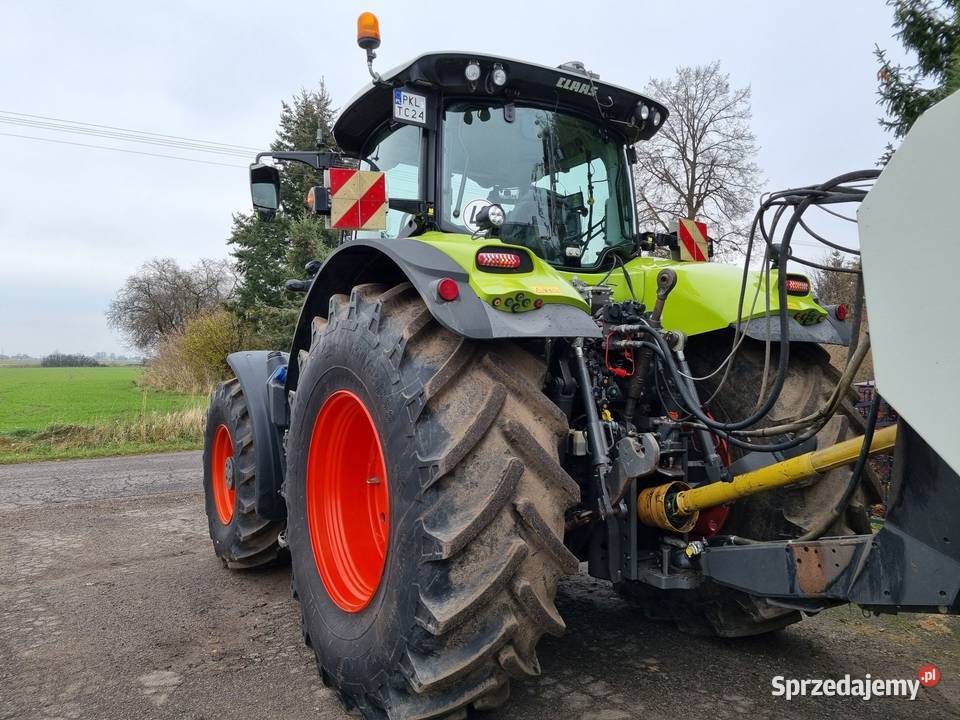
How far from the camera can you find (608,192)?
3396 mm

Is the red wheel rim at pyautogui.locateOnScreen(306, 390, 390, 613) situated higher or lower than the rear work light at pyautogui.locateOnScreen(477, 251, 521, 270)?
lower

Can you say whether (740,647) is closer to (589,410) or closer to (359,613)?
(589,410)

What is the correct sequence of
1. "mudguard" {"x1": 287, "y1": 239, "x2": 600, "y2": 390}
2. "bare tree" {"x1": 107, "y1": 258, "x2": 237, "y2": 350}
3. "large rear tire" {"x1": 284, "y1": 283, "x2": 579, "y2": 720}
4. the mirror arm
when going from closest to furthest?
"large rear tire" {"x1": 284, "y1": 283, "x2": 579, "y2": 720}, "mudguard" {"x1": 287, "y1": 239, "x2": 600, "y2": 390}, the mirror arm, "bare tree" {"x1": 107, "y1": 258, "x2": 237, "y2": 350}

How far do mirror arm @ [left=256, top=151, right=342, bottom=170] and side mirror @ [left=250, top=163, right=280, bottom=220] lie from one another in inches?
2.9

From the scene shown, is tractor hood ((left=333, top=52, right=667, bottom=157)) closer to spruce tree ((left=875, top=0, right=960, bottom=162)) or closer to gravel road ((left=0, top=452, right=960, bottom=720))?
gravel road ((left=0, top=452, right=960, bottom=720))

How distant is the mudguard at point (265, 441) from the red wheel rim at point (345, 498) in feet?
3.23

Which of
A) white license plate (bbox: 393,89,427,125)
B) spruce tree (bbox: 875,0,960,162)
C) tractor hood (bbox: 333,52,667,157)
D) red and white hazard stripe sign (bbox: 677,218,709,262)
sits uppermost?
spruce tree (bbox: 875,0,960,162)

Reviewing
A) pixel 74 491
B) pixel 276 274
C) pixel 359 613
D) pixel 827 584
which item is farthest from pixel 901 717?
pixel 276 274

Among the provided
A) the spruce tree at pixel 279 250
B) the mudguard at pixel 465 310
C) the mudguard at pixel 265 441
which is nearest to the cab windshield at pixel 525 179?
the mudguard at pixel 465 310

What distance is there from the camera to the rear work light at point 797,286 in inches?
108

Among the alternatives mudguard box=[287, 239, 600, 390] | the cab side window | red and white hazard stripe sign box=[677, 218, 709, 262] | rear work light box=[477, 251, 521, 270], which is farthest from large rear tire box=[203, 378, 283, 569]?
red and white hazard stripe sign box=[677, 218, 709, 262]

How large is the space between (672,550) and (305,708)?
1443mm

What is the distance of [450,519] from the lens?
195cm

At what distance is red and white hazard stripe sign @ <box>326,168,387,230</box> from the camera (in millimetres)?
3291
